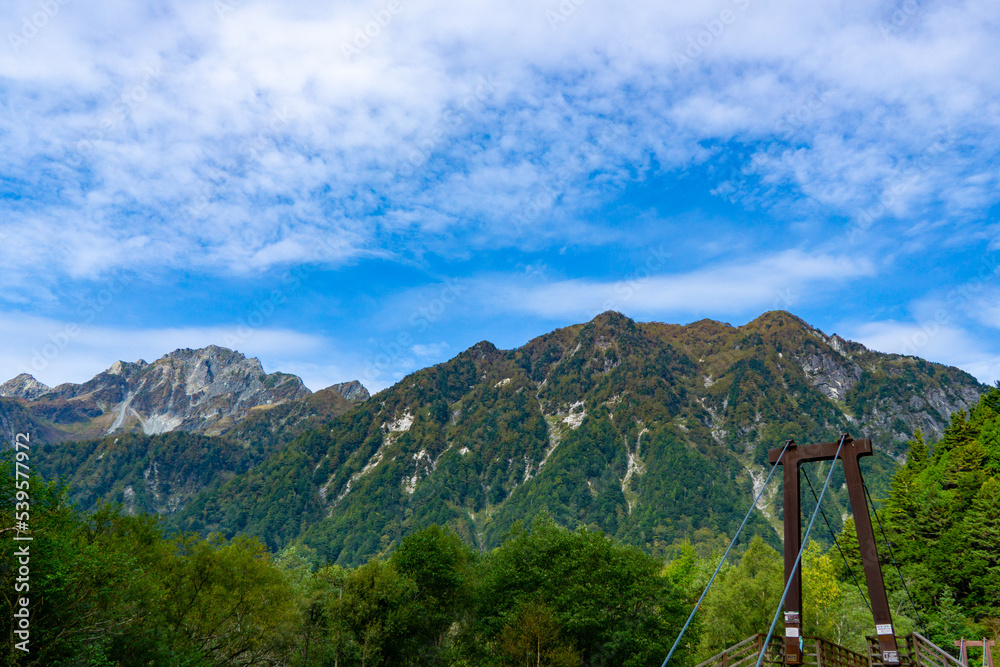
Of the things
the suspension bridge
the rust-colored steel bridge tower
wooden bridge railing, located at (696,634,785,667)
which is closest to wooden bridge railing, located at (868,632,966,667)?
the suspension bridge

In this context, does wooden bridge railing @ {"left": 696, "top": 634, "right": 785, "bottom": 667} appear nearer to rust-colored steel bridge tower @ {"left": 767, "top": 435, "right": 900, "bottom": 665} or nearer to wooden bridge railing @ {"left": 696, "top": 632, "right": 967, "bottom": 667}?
wooden bridge railing @ {"left": 696, "top": 632, "right": 967, "bottom": 667}

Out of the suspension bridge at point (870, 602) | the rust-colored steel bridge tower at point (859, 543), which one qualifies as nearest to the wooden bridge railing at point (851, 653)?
the suspension bridge at point (870, 602)

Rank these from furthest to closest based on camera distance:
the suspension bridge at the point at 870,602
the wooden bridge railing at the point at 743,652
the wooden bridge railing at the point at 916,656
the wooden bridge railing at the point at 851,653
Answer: the wooden bridge railing at the point at 916,656
the wooden bridge railing at the point at 851,653
the suspension bridge at the point at 870,602
the wooden bridge railing at the point at 743,652

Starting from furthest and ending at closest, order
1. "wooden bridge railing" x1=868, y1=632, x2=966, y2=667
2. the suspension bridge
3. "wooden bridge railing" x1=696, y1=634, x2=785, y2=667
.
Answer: "wooden bridge railing" x1=868, y1=632, x2=966, y2=667 < the suspension bridge < "wooden bridge railing" x1=696, y1=634, x2=785, y2=667

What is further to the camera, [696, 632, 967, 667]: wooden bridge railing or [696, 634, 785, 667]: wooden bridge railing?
[696, 632, 967, 667]: wooden bridge railing

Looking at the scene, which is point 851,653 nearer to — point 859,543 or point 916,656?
point 916,656

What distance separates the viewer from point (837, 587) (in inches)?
2003

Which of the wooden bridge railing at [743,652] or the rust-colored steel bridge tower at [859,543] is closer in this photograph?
the wooden bridge railing at [743,652]

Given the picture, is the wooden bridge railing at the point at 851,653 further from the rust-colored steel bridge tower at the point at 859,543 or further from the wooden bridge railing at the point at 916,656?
the rust-colored steel bridge tower at the point at 859,543

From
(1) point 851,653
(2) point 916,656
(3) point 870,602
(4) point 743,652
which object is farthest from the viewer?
(3) point 870,602

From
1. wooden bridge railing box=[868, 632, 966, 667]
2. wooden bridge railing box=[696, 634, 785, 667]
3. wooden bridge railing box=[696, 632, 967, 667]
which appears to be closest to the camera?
wooden bridge railing box=[696, 634, 785, 667]

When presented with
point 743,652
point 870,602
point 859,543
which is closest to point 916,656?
point 870,602

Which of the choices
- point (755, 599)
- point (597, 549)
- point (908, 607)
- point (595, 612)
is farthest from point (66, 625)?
point (908, 607)

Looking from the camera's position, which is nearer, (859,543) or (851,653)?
(859,543)
